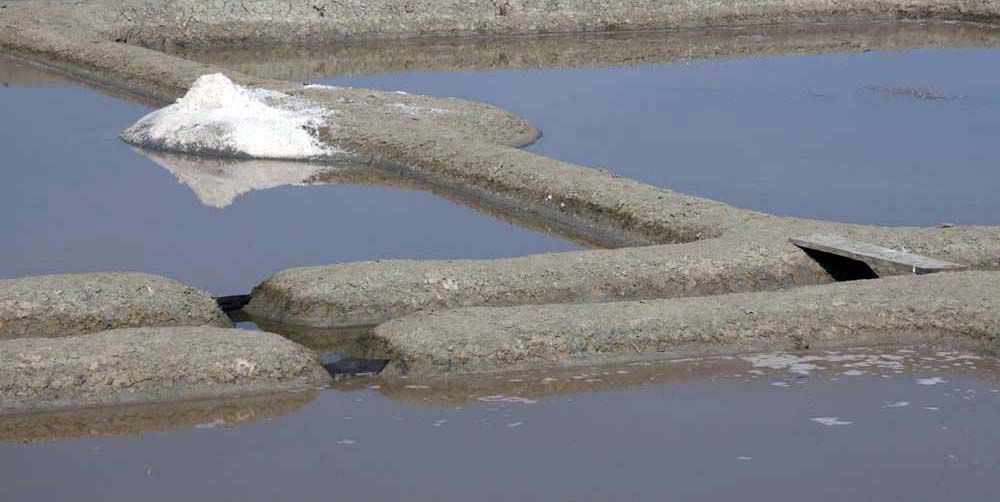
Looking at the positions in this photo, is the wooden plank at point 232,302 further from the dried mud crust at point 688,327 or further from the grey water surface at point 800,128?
the grey water surface at point 800,128

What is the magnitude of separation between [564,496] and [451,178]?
15.1 feet

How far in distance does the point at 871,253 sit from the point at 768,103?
501cm

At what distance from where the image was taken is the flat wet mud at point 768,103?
891 centimetres

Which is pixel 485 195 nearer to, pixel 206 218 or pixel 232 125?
pixel 206 218

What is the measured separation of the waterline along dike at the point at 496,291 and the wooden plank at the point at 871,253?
2cm

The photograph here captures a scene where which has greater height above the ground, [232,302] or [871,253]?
[871,253]

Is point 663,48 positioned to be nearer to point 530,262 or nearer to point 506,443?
point 530,262

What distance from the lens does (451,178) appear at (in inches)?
360

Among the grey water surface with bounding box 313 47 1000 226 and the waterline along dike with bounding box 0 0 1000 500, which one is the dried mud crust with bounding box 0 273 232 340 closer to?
the waterline along dike with bounding box 0 0 1000 500

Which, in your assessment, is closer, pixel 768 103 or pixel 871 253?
pixel 871 253

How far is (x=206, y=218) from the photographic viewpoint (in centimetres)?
825

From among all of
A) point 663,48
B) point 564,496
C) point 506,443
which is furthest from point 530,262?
point 663,48

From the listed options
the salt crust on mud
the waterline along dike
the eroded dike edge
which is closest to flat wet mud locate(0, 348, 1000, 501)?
the waterline along dike

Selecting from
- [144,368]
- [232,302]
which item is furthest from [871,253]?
[144,368]
